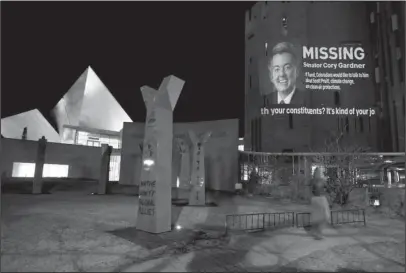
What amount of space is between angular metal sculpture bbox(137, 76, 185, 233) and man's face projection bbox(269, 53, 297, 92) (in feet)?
105

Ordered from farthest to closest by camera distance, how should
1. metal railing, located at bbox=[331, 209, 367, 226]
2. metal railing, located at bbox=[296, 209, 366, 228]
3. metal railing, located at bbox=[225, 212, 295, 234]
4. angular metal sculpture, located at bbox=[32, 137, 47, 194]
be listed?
angular metal sculpture, located at bbox=[32, 137, 47, 194]
metal railing, located at bbox=[331, 209, 367, 226]
metal railing, located at bbox=[296, 209, 366, 228]
metal railing, located at bbox=[225, 212, 295, 234]

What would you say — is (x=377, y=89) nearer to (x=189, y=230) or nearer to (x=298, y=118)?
(x=298, y=118)

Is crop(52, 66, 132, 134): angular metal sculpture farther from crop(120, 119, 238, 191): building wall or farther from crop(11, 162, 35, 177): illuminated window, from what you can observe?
crop(120, 119, 238, 191): building wall

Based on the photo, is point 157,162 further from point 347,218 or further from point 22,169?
point 22,169

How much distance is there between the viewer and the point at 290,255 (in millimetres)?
6227

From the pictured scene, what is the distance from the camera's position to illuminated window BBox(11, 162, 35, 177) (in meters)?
25.5

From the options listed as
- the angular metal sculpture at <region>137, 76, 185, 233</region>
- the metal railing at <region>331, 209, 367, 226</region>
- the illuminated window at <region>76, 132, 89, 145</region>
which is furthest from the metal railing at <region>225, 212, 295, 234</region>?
the illuminated window at <region>76, 132, 89, 145</region>

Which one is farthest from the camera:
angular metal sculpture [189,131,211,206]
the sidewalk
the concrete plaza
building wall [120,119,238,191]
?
building wall [120,119,238,191]

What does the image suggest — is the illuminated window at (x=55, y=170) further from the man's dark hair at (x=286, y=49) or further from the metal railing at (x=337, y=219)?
the man's dark hair at (x=286, y=49)

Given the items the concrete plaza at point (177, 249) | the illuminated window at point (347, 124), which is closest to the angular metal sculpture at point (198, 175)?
the concrete plaza at point (177, 249)

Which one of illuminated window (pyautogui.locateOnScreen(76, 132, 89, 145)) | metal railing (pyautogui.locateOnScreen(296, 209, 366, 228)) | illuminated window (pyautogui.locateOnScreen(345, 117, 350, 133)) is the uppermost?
illuminated window (pyautogui.locateOnScreen(345, 117, 350, 133))

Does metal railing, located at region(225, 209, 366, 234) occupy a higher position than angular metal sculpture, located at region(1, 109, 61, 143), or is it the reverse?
angular metal sculpture, located at region(1, 109, 61, 143)

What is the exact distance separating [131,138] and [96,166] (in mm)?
8608

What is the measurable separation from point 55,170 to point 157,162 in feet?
83.9
